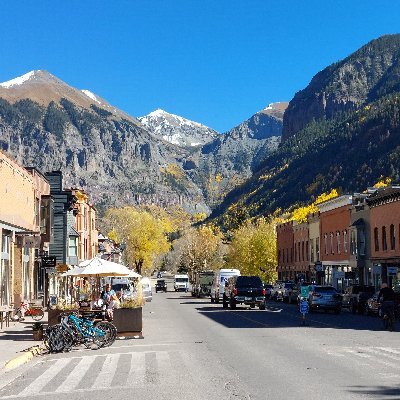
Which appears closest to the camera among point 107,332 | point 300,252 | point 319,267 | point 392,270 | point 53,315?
point 107,332

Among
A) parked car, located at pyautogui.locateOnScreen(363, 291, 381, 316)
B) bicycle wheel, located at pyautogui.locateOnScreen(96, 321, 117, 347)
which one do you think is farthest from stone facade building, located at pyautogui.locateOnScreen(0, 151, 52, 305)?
parked car, located at pyautogui.locateOnScreen(363, 291, 381, 316)

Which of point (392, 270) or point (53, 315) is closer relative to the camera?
point (53, 315)

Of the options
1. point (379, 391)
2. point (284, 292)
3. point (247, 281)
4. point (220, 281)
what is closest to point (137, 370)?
point (379, 391)

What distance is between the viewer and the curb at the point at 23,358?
53.9 ft

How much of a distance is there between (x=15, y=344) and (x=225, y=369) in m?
A: 8.67

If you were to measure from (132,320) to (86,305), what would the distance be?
3054 millimetres

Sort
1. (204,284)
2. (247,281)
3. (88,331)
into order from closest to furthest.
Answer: (88,331)
(247,281)
(204,284)

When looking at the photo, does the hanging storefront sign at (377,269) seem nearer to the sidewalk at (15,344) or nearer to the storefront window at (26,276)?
the storefront window at (26,276)

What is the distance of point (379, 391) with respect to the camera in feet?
39.2

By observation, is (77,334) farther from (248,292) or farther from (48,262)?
(248,292)

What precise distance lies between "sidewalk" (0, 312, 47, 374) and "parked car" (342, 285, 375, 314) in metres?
18.9

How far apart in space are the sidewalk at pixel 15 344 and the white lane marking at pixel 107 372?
213 cm

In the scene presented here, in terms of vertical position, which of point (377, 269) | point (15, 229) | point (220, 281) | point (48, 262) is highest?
point (15, 229)

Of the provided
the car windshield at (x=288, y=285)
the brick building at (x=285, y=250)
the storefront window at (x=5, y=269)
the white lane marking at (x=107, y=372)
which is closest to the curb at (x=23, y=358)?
the white lane marking at (x=107, y=372)
